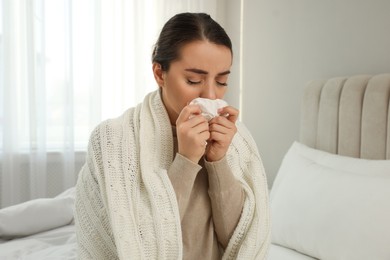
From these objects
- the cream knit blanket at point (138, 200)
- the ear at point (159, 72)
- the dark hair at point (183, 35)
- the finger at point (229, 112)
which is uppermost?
the dark hair at point (183, 35)

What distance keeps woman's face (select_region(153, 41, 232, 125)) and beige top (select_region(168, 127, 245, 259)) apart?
16 cm

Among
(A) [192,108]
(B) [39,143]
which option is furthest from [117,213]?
(B) [39,143]

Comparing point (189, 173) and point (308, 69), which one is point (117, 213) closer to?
point (189, 173)

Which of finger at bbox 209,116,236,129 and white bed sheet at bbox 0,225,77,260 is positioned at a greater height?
finger at bbox 209,116,236,129

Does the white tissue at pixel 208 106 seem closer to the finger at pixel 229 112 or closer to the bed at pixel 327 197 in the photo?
the finger at pixel 229 112

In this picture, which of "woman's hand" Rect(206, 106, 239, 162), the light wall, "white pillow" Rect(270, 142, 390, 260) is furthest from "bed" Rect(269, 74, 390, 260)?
"woman's hand" Rect(206, 106, 239, 162)

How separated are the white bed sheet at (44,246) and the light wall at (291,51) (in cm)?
135

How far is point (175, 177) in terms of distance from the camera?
40.3 inches

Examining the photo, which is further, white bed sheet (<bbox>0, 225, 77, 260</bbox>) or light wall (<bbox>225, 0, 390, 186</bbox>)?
light wall (<bbox>225, 0, 390, 186</bbox>)

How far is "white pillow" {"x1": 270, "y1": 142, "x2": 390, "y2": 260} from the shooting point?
134 cm

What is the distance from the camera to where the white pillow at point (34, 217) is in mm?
1732

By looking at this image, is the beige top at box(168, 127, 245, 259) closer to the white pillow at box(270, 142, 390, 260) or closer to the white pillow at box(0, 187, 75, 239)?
the white pillow at box(270, 142, 390, 260)

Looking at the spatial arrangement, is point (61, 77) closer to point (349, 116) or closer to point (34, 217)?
point (34, 217)

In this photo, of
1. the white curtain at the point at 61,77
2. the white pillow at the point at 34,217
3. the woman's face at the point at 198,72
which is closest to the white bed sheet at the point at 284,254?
the woman's face at the point at 198,72
